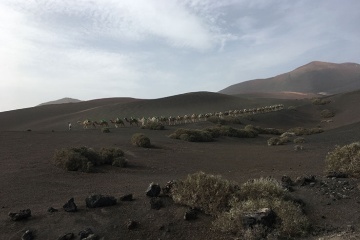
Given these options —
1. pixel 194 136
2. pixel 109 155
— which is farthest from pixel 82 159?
pixel 194 136

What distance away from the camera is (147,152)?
25.9 m

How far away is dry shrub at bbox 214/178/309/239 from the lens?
948 centimetres

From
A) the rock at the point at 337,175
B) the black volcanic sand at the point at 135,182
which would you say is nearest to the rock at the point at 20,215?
the black volcanic sand at the point at 135,182

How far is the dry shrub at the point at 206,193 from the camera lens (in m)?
11.0

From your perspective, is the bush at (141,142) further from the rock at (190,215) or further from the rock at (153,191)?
the rock at (190,215)

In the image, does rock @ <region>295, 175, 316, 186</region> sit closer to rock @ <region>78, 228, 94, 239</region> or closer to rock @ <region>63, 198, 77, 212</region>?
rock @ <region>78, 228, 94, 239</region>

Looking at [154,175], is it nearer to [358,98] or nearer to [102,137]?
[102,137]

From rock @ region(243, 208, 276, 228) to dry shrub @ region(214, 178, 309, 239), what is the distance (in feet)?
0.39

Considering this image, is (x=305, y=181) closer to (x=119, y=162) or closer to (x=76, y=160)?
(x=119, y=162)

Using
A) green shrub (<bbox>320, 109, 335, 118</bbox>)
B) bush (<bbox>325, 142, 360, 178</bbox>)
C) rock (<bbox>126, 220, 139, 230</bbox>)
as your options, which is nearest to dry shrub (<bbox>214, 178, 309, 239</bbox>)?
rock (<bbox>126, 220, 139, 230</bbox>)

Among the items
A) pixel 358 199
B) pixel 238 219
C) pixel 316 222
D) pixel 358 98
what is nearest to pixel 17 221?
pixel 238 219

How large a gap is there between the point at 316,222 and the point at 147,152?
16.6m

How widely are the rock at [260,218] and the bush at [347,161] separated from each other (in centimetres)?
563

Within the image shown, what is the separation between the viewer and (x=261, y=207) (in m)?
10.4
